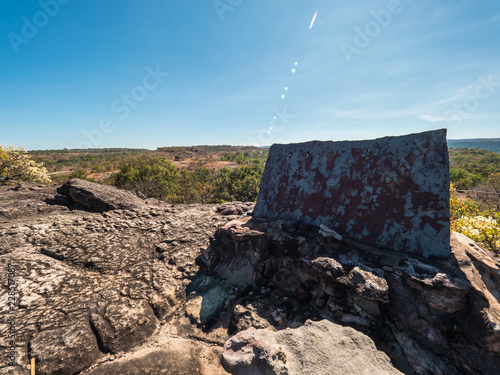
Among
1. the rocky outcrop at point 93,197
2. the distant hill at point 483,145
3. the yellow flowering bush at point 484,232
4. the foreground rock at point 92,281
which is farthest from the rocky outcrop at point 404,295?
the distant hill at point 483,145

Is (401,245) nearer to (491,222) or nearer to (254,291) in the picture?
(254,291)

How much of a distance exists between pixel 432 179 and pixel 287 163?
2430mm

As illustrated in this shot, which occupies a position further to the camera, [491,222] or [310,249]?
[491,222]

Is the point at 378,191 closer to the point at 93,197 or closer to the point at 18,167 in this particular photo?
the point at 93,197

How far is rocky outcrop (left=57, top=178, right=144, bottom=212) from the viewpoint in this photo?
236 inches

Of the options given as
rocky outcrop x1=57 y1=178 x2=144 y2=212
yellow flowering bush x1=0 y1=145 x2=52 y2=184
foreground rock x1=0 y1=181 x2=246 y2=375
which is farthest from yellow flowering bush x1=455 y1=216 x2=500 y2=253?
yellow flowering bush x1=0 y1=145 x2=52 y2=184

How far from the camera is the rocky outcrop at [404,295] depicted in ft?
6.84

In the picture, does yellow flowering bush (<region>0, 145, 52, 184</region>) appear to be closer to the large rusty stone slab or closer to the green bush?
the green bush

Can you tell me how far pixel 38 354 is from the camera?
2.41 m

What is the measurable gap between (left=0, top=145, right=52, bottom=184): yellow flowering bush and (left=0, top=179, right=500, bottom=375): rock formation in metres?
7.68

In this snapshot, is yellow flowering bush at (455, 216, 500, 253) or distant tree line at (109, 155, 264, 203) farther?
distant tree line at (109, 155, 264, 203)

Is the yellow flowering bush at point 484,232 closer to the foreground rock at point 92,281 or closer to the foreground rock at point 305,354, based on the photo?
the foreground rock at point 305,354

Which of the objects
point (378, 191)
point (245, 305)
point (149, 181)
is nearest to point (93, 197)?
point (245, 305)

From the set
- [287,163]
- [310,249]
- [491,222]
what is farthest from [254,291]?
[491,222]
